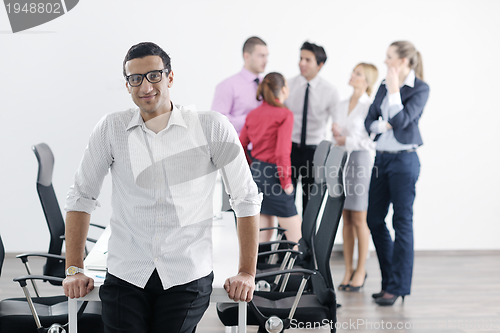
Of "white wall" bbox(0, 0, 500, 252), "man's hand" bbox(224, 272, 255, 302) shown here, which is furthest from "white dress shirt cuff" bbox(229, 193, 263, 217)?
"white wall" bbox(0, 0, 500, 252)

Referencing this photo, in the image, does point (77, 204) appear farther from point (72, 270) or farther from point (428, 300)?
point (428, 300)

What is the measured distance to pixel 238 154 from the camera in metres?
1.62

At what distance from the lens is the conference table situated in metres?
1.72

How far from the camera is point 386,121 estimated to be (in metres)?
3.54


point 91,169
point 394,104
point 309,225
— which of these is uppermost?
point 91,169

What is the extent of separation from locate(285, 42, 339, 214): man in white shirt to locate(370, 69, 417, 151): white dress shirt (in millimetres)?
658

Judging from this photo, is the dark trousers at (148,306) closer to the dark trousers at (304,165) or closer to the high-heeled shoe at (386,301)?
the high-heeled shoe at (386,301)

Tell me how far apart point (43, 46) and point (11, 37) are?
1.01ft

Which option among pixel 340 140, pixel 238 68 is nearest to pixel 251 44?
pixel 238 68

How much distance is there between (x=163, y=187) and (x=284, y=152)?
1893 mm

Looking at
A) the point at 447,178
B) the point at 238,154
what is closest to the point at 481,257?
the point at 447,178

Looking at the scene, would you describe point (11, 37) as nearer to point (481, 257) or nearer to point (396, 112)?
point (396, 112)

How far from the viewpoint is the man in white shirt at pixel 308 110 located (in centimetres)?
417

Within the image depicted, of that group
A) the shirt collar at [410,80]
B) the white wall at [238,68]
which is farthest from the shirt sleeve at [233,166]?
the white wall at [238,68]
